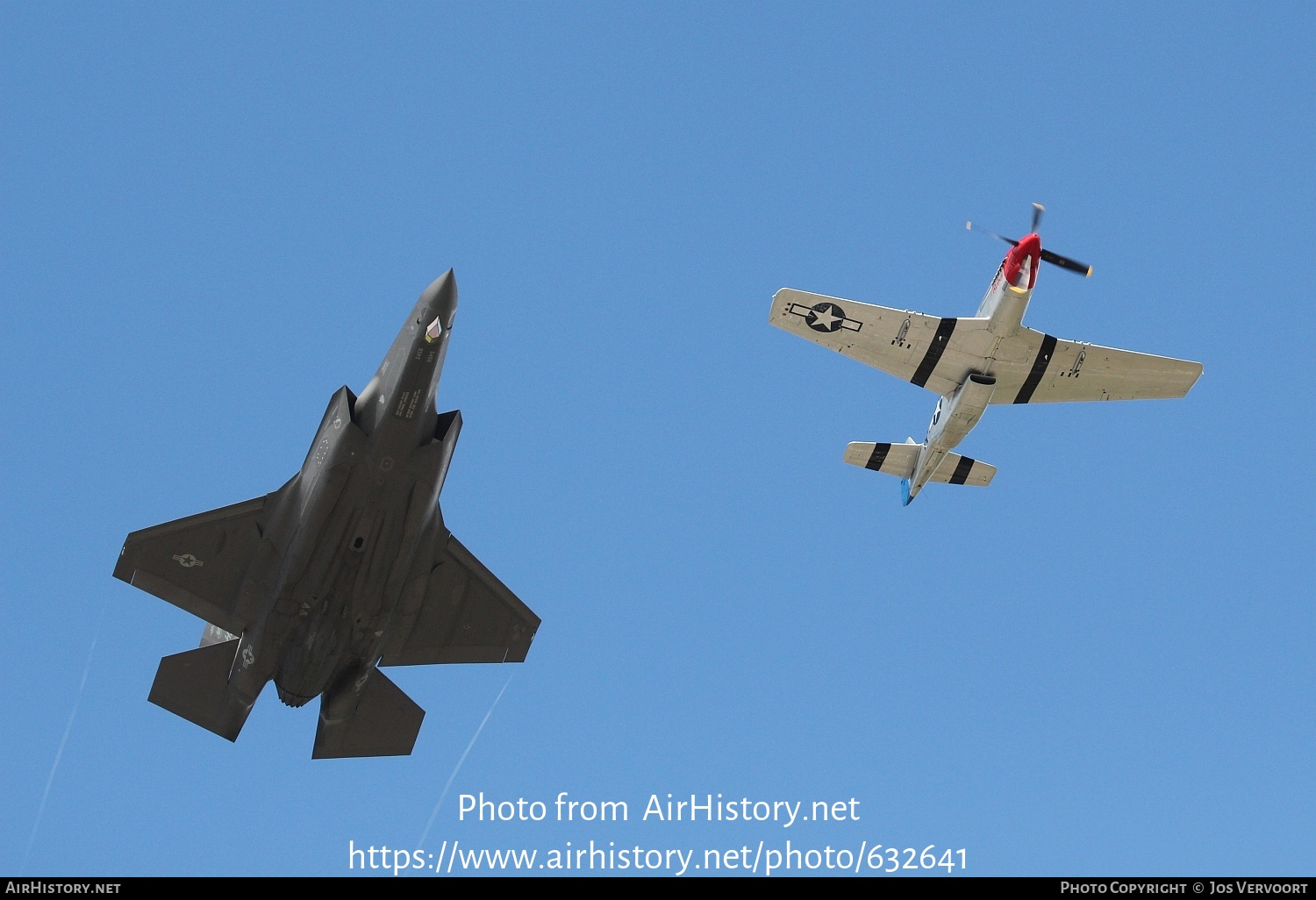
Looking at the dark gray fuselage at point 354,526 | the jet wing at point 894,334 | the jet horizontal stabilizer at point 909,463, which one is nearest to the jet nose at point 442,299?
the dark gray fuselage at point 354,526

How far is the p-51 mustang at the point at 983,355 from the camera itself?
3931 cm

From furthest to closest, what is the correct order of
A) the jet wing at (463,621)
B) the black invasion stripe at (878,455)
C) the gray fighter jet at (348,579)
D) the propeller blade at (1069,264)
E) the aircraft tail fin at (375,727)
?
the black invasion stripe at (878,455) → the propeller blade at (1069,264) → the aircraft tail fin at (375,727) → the jet wing at (463,621) → the gray fighter jet at (348,579)

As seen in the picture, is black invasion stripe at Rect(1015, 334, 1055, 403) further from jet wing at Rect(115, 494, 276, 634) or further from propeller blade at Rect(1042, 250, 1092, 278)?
jet wing at Rect(115, 494, 276, 634)

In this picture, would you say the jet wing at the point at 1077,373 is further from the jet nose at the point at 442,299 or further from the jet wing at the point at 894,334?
the jet nose at the point at 442,299

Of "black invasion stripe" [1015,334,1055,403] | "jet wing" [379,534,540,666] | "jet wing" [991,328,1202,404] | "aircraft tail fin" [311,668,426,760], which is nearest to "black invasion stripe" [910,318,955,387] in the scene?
"jet wing" [991,328,1202,404]

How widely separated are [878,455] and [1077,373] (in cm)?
772

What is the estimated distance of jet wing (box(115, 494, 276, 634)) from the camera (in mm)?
28125

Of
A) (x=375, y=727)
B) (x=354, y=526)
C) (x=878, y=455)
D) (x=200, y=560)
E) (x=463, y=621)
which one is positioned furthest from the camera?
(x=878, y=455)

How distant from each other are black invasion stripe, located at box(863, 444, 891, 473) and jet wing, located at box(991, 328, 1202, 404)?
4.84 meters

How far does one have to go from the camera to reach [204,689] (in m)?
29.6

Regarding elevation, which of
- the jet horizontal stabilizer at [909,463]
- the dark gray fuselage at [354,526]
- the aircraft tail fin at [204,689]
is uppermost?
the jet horizontal stabilizer at [909,463]

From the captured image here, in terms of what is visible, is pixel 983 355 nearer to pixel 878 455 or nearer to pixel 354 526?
pixel 878 455

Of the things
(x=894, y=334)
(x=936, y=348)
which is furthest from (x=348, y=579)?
(x=936, y=348)
